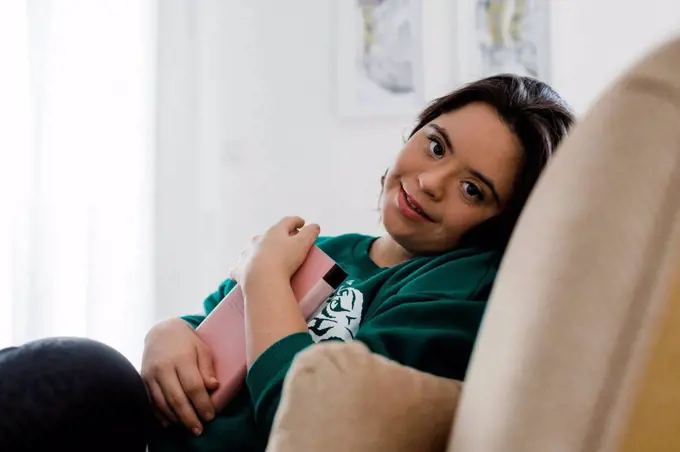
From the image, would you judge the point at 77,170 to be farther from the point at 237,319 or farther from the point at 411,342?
the point at 411,342

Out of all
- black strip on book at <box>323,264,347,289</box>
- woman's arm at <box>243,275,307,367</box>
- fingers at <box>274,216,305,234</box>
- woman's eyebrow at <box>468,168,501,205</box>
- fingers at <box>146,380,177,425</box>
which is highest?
woman's eyebrow at <box>468,168,501,205</box>

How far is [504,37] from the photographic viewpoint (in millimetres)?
1867

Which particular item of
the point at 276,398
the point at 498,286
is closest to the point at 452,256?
the point at 276,398

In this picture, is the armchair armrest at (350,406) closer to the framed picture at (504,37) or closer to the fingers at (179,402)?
the fingers at (179,402)

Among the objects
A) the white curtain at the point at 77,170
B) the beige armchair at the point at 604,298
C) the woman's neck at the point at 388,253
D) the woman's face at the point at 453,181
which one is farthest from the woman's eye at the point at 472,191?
the white curtain at the point at 77,170

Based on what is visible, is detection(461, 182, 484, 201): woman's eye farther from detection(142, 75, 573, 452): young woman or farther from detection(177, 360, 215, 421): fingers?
detection(177, 360, 215, 421): fingers

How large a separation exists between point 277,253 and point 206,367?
155 mm

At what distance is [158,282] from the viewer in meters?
1.95

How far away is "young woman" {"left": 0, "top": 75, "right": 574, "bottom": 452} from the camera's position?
0.60 metres

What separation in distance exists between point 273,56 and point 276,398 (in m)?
1.52

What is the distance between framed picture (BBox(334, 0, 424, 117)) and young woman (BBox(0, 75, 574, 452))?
2.93 feet

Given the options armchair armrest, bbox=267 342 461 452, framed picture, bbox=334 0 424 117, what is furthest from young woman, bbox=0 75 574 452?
framed picture, bbox=334 0 424 117

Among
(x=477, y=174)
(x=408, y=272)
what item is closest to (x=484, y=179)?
(x=477, y=174)

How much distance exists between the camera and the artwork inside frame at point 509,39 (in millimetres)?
1854
